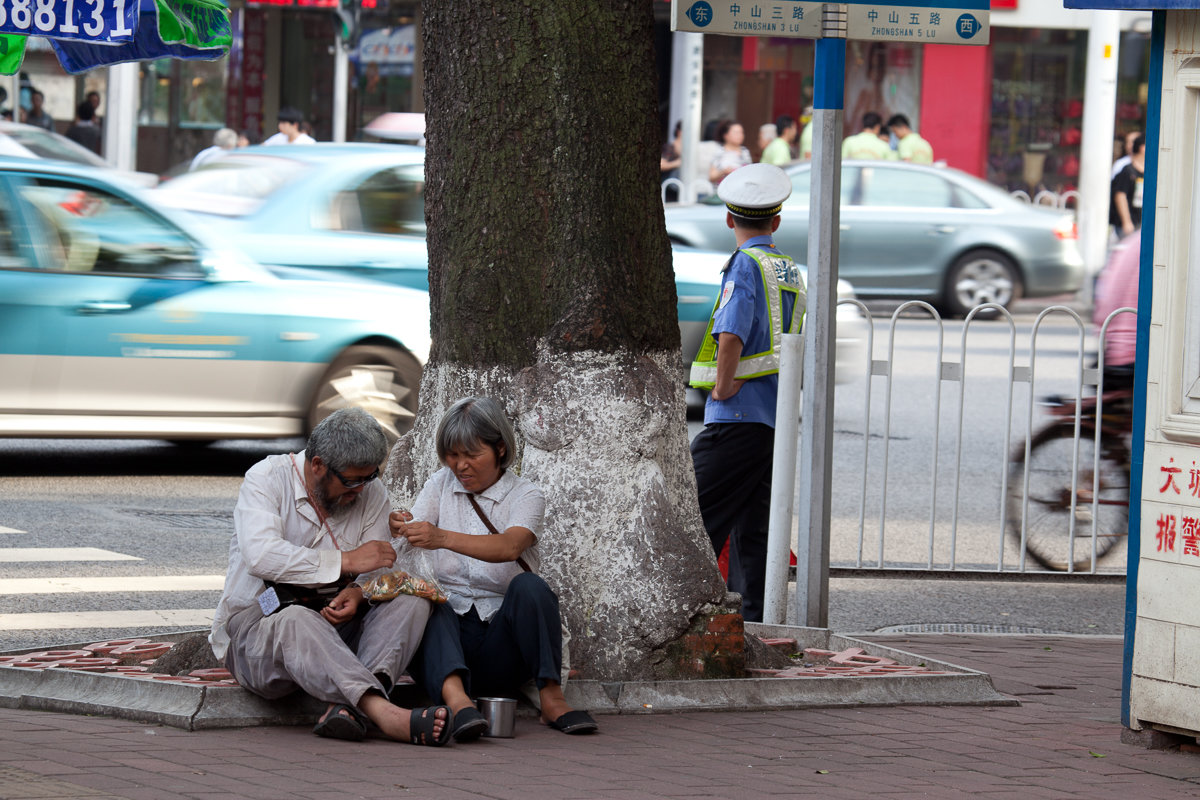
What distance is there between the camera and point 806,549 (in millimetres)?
6930

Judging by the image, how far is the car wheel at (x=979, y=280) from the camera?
21359mm

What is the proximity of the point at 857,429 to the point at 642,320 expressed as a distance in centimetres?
778

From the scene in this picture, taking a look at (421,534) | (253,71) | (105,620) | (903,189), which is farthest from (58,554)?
(253,71)

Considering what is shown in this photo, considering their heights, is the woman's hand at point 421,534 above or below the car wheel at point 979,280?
below

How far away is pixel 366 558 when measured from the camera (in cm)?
547

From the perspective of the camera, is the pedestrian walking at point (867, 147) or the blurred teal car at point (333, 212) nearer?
the blurred teal car at point (333, 212)

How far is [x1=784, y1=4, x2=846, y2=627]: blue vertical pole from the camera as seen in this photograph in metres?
6.85

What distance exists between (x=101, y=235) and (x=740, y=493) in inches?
181

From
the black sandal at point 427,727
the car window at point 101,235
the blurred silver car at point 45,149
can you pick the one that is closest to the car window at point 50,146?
the blurred silver car at point 45,149

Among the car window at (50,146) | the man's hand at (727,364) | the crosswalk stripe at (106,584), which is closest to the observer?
the man's hand at (727,364)

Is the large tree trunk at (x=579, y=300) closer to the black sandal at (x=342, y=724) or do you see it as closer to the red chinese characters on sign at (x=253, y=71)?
the black sandal at (x=342, y=724)

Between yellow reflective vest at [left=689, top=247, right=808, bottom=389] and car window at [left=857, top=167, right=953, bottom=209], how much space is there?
46.0ft

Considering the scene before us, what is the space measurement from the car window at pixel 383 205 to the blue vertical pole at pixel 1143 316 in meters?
6.88

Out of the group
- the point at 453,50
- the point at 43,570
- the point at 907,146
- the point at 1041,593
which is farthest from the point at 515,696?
the point at 907,146
